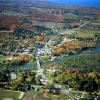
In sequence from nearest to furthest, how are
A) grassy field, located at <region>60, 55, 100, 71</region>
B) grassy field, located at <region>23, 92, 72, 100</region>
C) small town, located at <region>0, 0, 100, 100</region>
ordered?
grassy field, located at <region>23, 92, 72, 100</region> < small town, located at <region>0, 0, 100, 100</region> < grassy field, located at <region>60, 55, 100, 71</region>

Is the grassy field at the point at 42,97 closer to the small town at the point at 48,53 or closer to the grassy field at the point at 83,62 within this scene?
the small town at the point at 48,53

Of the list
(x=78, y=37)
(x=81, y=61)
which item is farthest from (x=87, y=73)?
(x=78, y=37)

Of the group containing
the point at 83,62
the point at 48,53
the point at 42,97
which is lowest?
the point at 42,97

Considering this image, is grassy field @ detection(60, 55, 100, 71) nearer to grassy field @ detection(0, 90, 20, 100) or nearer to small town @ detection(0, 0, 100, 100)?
small town @ detection(0, 0, 100, 100)

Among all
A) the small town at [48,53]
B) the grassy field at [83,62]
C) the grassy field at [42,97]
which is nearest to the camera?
the grassy field at [42,97]

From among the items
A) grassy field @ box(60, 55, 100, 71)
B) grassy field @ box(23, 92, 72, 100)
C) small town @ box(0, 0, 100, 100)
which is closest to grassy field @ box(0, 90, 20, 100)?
small town @ box(0, 0, 100, 100)

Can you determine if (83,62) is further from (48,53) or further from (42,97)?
(42,97)

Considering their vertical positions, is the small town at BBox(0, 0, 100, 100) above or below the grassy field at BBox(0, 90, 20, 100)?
above

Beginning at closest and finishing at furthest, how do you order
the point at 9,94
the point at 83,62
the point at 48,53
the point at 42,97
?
1. the point at 42,97
2. the point at 9,94
3. the point at 83,62
4. the point at 48,53

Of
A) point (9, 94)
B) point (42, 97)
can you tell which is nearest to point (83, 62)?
point (42, 97)

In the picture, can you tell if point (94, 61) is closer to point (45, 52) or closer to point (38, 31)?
point (45, 52)

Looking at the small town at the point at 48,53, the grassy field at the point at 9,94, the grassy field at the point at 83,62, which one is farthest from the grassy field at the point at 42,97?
the grassy field at the point at 83,62
